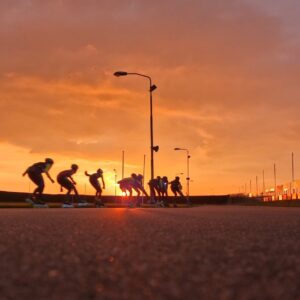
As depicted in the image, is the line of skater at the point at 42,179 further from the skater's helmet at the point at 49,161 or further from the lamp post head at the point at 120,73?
the lamp post head at the point at 120,73

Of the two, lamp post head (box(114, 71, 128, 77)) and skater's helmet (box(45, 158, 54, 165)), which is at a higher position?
lamp post head (box(114, 71, 128, 77))

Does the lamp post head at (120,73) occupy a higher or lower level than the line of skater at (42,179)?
higher

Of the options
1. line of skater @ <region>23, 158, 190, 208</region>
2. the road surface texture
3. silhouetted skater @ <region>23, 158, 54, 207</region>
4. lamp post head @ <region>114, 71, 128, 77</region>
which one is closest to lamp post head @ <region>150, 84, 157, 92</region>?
lamp post head @ <region>114, 71, 128, 77</region>

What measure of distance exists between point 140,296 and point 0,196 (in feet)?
230

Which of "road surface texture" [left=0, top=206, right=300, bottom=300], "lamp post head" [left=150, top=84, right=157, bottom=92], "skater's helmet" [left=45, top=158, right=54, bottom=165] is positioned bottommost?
"road surface texture" [left=0, top=206, right=300, bottom=300]

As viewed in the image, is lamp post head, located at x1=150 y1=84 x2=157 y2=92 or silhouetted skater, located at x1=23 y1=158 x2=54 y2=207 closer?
silhouetted skater, located at x1=23 y1=158 x2=54 y2=207

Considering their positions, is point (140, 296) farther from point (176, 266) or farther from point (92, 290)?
point (176, 266)

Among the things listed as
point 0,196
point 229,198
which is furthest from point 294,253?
point 229,198

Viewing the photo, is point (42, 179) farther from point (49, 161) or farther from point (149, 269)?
point (149, 269)

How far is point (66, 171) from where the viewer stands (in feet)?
81.0

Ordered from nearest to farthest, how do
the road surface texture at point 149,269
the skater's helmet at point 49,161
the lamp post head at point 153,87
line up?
the road surface texture at point 149,269, the skater's helmet at point 49,161, the lamp post head at point 153,87

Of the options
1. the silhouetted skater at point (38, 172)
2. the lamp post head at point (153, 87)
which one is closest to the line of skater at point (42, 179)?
the silhouetted skater at point (38, 172)

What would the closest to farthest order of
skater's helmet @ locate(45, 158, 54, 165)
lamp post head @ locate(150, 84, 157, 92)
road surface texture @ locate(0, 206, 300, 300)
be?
road surface texture @ locate(0, 206, 300, 300), skater's helmet @ locate(45, 158, 54, 165), lamp post head @ locate(150, 84, 157, 92)

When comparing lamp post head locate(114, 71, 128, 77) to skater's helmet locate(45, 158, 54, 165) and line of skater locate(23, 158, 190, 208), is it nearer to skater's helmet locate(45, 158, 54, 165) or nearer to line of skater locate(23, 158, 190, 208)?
line of skater locate(23, 158, 190, 208)
